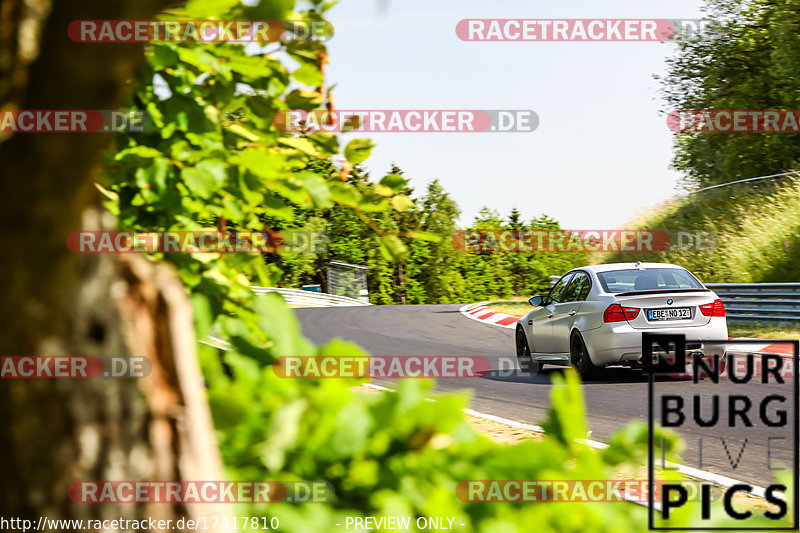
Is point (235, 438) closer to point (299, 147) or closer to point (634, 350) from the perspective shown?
point (299, 147)

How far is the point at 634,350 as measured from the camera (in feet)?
33.6

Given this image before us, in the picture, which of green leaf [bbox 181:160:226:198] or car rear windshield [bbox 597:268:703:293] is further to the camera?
car rear windshield [bbox 597:268:703:293]

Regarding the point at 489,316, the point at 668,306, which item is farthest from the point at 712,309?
the point at 489,316

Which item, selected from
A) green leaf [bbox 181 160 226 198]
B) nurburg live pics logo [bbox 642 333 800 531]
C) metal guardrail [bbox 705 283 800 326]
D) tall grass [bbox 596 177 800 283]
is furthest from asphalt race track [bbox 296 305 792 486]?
tall grass [bbox 596 177 800 283]

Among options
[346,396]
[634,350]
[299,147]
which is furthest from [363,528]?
[634,350]

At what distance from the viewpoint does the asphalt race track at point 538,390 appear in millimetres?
6086

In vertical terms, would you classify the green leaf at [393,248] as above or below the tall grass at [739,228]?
below

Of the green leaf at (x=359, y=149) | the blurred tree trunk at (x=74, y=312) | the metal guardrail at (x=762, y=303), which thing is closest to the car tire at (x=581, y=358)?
the metal guardrail at (x=762, y=303)

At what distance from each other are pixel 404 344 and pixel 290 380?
15.1m

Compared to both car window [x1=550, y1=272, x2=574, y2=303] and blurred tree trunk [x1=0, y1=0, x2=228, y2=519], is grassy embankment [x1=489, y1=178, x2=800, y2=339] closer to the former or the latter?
car window [x1=550, y1=272, x2=574, y2=303]

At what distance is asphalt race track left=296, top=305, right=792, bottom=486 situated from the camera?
240 inches

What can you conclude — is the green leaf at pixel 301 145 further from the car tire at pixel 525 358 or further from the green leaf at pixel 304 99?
the car tire at pixel 525 358

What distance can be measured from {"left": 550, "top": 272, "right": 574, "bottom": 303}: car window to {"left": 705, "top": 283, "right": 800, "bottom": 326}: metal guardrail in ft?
25.5

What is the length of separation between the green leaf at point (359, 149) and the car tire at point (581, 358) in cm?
893
